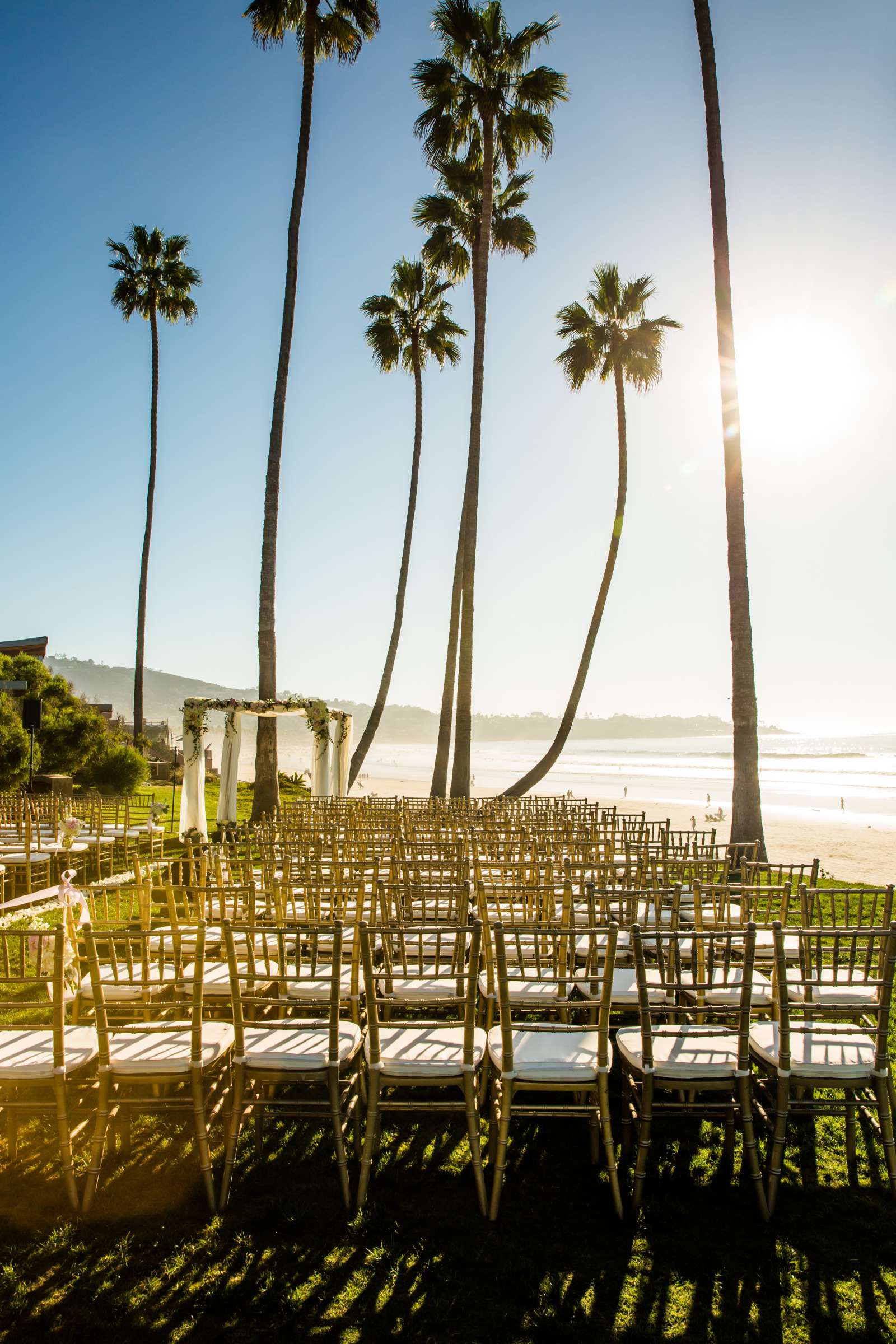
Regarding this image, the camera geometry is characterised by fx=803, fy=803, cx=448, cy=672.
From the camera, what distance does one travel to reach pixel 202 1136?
10.7 feet

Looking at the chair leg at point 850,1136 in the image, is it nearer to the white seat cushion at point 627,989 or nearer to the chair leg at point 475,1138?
the white seat cushion at point 627,989

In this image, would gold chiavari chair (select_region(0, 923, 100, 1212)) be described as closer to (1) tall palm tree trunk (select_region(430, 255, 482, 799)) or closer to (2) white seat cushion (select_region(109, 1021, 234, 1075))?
(2) white seat cushion (select_region(109, 1021, 234, 1075))

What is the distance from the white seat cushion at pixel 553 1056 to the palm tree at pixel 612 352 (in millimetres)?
17581

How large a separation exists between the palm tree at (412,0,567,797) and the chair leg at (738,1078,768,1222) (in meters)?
13.7

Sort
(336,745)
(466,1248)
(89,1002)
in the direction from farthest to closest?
(336,745), (89,1002), (466,1248)

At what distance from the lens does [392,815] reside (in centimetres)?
→ 992

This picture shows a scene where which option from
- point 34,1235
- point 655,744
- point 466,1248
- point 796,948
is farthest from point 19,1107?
point 655,744

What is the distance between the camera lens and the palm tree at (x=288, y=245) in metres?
15.2

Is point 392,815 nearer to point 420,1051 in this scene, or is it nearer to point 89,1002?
point 89,1002

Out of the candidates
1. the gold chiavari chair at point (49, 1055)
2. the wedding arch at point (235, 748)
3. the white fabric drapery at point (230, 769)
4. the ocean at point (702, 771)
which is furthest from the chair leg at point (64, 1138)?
the ocean at point (702, 771)

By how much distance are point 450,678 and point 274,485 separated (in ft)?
25.3

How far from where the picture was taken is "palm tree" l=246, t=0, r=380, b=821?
50.0 ft

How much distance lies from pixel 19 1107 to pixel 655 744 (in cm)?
9140

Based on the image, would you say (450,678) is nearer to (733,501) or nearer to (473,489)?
(473,489)
